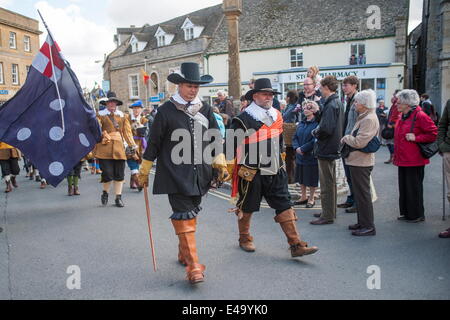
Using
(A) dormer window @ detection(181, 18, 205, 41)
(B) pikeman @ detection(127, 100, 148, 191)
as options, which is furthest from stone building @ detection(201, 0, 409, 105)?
(B) pikeman @ detection(127, 100, 148, 191)

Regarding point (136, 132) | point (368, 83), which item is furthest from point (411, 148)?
point (368, 83)

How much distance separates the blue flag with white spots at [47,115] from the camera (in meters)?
6.45

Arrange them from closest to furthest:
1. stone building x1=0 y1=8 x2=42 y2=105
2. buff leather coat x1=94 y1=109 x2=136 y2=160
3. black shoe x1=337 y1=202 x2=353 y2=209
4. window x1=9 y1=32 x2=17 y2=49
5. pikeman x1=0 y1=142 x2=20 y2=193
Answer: black shoe x1=337 y1=202 x2=353 y2=209, buff leather coat x1=94 y1=109 x2=136 y2=160, pikeman x1=0 y1=142 x2=20 y2=193, stone building x1=0 y1=8 x2=42 y2=105, window x1=9 y1=32 x2=17 y2=49

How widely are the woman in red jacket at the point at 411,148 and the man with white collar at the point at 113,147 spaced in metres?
4.80

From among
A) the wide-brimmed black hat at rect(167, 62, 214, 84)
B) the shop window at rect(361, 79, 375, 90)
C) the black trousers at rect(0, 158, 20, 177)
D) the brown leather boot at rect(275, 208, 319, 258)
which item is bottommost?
the brown leather boot at rect(275, 208, 319, 258)

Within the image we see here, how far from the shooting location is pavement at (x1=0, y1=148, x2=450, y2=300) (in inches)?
152

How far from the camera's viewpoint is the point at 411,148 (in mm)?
5863

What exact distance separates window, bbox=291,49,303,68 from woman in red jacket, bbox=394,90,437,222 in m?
24.7

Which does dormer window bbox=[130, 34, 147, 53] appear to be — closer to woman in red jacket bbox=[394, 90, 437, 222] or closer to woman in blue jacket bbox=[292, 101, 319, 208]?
woman in blue jacket bbox=[292, 101, 319, 208]

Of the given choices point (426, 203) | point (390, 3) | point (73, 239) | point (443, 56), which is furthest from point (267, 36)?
point (73, 239)

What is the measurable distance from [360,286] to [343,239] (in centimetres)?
149

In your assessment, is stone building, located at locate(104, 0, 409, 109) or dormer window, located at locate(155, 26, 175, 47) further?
dormer window, located at locate(155, 26, 175, 47)

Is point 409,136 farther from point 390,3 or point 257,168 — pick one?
point 390,3

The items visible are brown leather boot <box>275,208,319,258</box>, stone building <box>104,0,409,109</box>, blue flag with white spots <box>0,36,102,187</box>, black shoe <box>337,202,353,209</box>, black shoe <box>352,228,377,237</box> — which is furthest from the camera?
stone building <box>104,0,409,109</box>
